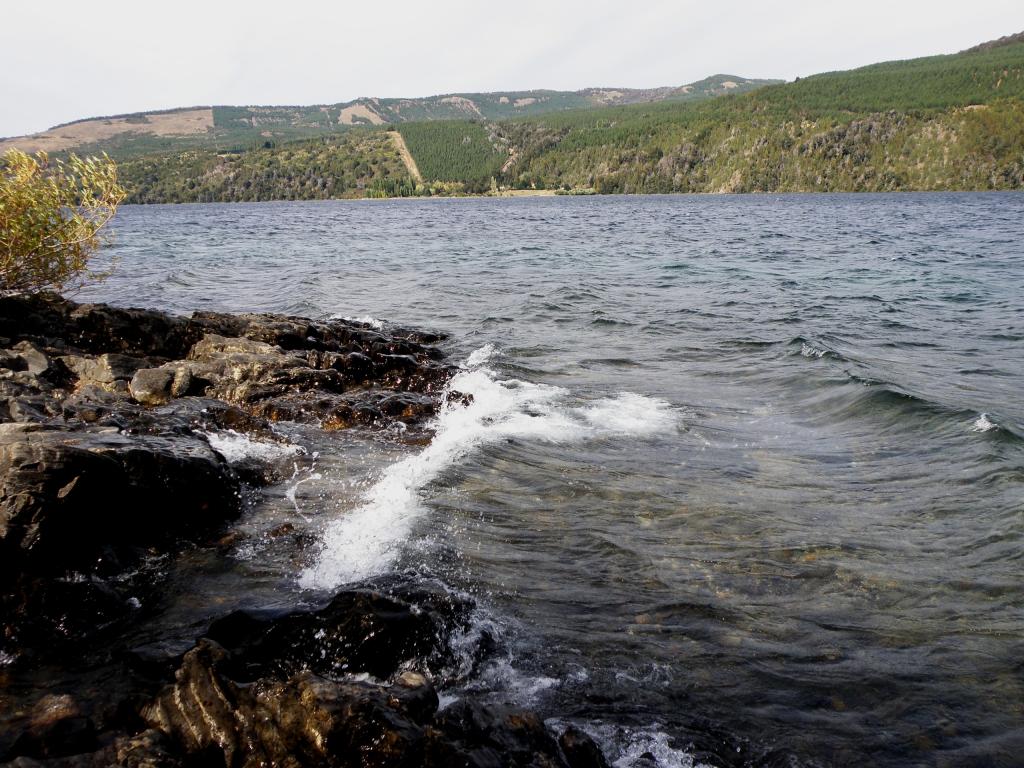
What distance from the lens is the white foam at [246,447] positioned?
10453 millimetres

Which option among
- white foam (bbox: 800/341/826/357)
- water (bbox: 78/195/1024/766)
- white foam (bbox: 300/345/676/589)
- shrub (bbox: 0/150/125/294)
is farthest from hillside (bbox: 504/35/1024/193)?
shrub (bbox: 0/150/125/294)

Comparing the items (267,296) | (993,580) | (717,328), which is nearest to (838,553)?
(993,580)

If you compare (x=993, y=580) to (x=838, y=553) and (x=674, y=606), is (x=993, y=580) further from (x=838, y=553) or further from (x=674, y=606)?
(x=674, y=606)

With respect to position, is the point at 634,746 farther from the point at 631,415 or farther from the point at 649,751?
the point at 631,415

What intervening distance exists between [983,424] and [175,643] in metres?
13.0

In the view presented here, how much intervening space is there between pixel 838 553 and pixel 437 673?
518 cm

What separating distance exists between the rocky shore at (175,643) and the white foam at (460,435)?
31.2 inches

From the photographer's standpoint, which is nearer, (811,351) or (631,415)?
(631,415)

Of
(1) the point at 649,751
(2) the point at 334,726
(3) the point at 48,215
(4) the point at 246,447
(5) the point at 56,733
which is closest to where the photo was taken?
(2) the point at 334,726

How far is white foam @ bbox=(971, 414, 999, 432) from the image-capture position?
11.5 meters

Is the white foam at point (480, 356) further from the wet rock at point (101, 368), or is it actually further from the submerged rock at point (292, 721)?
the submerged rock at point (292, 721)

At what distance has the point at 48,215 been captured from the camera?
14695 mm

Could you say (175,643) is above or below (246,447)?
above

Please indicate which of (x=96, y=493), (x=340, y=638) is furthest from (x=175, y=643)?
(x=96, y=493)
